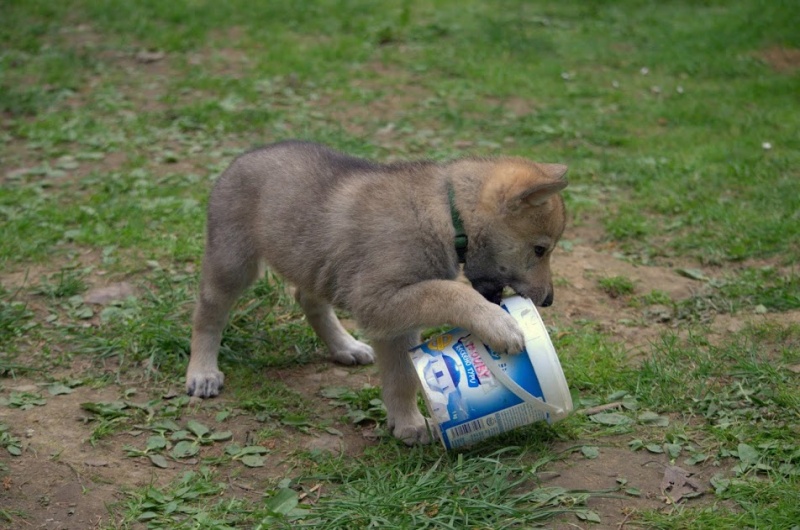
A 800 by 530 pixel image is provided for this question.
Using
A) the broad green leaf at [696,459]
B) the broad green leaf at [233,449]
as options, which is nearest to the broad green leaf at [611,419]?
the broad green leaf at [696,459]

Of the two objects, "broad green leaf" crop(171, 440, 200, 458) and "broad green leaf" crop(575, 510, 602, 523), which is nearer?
"broad green leaf" crop(575, 510, 602, 523)

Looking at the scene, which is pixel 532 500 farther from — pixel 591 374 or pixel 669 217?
pixel 669 217

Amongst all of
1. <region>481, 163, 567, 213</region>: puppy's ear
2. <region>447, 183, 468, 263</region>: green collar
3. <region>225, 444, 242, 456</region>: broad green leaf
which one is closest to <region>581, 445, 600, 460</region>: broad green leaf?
<region>447, 183, 468, 263</region>: green collar

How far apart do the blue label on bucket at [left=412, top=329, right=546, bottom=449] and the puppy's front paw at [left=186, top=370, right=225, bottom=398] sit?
4.86 feet

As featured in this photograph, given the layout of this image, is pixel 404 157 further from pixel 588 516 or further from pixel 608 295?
pixel 588 516

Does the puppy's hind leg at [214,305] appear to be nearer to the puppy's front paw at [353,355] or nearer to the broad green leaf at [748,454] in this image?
the puppy's front paw at [353,355]

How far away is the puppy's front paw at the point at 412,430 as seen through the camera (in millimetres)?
4801

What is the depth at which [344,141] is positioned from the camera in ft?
28.1

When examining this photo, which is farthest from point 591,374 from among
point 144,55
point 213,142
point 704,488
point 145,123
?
point 144,55

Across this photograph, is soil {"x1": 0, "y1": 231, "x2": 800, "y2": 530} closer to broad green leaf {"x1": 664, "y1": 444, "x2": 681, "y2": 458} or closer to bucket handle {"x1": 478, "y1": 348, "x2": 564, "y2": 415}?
broad green leaf {"x1": 664, "y1": 444, "x2": 681, "y2": 458}

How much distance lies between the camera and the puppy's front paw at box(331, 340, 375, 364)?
19.1 feet

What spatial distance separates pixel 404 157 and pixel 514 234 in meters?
3.89

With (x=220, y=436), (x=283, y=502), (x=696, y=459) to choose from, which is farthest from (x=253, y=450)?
(x=696, y=459)

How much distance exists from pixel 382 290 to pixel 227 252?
1252 millimetres
